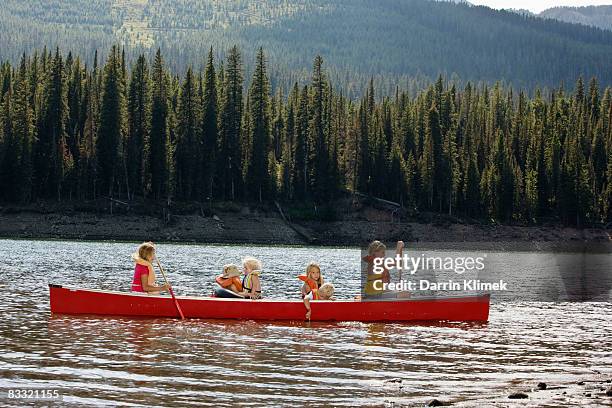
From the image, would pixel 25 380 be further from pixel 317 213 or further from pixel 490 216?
pixel 490 216

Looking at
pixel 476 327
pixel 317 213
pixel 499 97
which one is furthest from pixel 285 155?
pixel 476 327

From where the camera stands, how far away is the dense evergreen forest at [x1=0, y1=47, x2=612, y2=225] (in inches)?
3664

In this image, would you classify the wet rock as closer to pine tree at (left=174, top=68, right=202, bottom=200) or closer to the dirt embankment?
the dirt embankment

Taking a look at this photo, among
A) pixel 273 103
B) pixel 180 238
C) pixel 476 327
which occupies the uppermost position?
pixel 273 103

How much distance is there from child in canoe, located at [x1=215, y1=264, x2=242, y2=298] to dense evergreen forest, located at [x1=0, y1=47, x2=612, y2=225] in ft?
211

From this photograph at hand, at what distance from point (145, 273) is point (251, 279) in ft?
9.55

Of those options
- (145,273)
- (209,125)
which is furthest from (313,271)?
(209,125)

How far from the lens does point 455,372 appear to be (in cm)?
1934

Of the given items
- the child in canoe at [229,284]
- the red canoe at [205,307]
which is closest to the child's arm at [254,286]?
the child in canoe at [229,284]

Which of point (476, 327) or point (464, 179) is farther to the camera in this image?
point (464, 179)

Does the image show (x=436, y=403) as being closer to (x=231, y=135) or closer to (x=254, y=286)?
(x=254, y=286)

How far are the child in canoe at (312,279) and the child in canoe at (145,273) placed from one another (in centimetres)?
388

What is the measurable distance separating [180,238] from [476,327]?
196ft

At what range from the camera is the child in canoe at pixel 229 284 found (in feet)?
89.1
